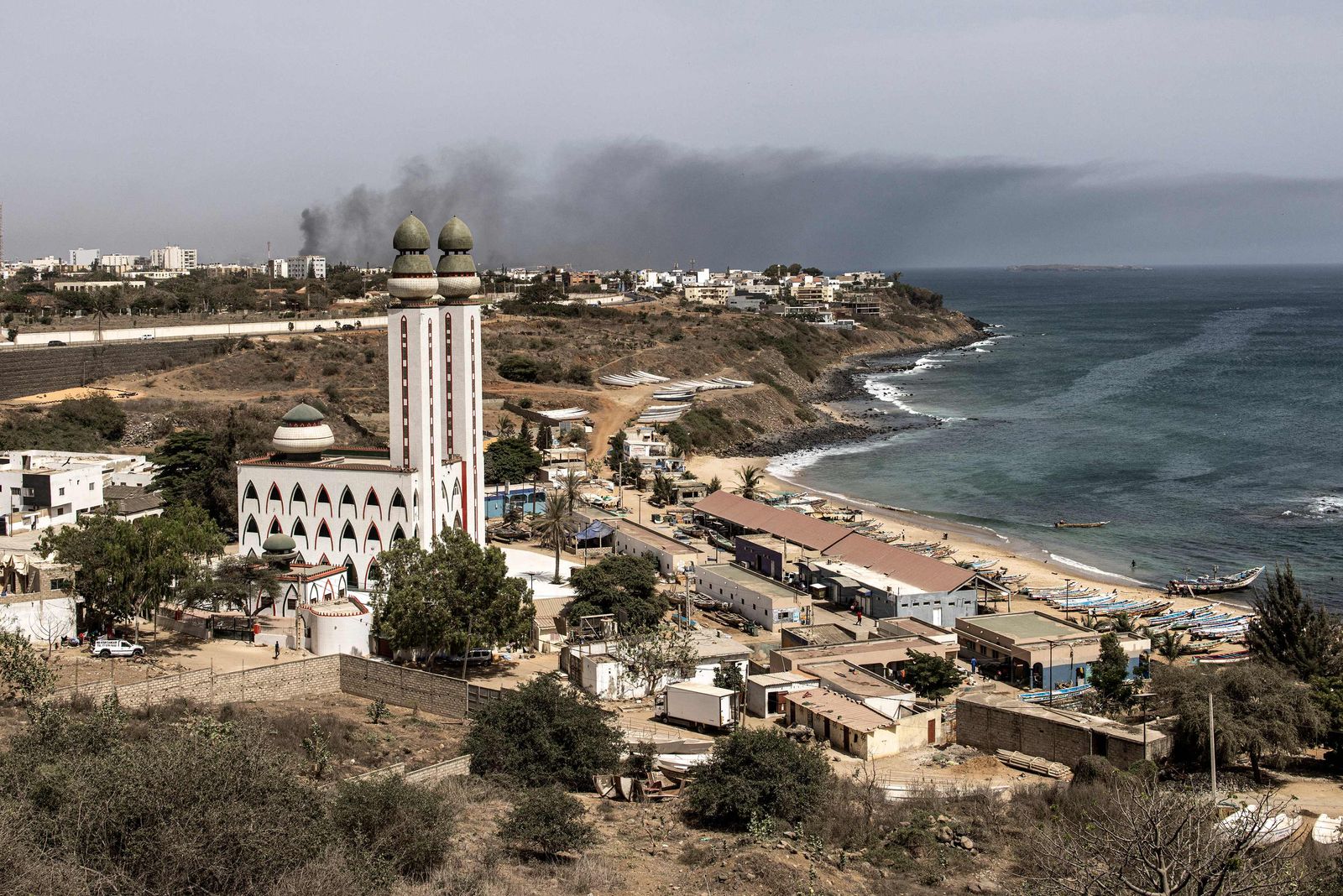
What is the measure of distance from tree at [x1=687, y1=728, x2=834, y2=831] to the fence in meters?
5.78

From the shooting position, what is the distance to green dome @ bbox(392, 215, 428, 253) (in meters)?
37.8

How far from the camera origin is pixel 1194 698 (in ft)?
80.1

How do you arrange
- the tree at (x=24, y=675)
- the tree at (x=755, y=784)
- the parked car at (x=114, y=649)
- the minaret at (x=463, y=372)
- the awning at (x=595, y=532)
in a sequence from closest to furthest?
1. the tree at (x=755, y=784)
2. the tree at (x=24, y=675)
3. the parked car at (x=114, y=649)
4. the minaret at (x=463, y=372)
5. the awning at (x=595, y=532)

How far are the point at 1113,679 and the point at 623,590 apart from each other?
1268 centimetres

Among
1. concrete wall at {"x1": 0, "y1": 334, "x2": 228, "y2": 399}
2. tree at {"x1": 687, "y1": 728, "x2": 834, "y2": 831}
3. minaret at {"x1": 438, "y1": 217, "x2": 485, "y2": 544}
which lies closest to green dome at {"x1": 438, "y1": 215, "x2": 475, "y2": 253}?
minaret at {"x1": 438, "y1": 217, "x2": 485, "y2": 544}

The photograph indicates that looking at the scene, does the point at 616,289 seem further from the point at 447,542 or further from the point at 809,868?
the point at 809,868

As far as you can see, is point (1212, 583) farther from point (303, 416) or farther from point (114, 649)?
point (114, 649)

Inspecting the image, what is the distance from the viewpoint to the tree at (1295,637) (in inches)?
1160

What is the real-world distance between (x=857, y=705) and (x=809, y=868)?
9003mm

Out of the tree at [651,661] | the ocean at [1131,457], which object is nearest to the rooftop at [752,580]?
the tree at [651,661]

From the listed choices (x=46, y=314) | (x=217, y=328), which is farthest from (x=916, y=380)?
(x=46, y=314)

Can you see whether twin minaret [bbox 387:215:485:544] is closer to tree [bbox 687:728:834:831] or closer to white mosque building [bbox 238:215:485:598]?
white mosque building [bbox 238:215:485:598]

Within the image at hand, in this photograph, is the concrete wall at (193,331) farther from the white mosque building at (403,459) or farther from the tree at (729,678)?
the tree at (729,678)

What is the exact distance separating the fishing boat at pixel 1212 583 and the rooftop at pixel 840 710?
63.8 ft
